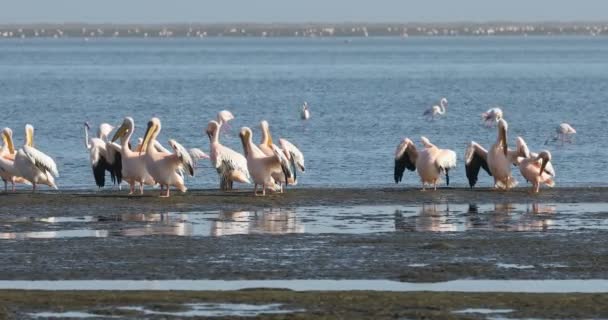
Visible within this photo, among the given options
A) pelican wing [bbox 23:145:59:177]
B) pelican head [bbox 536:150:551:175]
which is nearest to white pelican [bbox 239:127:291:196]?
pelican wing [bbox 23:145:59:177]

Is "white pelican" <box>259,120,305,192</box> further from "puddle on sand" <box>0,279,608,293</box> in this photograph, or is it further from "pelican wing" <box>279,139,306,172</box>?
"puddle on sand" <box>0,279,608,293</box>

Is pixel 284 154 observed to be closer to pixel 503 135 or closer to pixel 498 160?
pixel 498 160

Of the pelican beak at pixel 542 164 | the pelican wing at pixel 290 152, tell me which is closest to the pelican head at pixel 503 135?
the pelican beak at pixel 542 164

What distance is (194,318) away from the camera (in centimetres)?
985

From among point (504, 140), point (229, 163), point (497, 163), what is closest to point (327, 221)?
point (229, 163)

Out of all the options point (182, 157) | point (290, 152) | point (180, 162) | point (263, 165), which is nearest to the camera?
point (182, 157)

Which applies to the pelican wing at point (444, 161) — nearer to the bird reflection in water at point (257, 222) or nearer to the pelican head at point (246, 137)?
the pelican head at point (246, 137)

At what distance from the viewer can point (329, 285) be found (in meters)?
11.4

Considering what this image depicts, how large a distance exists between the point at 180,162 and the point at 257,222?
2.50 metres

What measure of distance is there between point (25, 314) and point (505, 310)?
126 inches

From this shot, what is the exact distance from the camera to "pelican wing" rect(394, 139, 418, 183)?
19.6 meters

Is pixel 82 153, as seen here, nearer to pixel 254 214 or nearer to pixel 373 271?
pixel 254 214

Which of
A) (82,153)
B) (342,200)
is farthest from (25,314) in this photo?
(82,153)

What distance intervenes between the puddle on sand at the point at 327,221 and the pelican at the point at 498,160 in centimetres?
152
